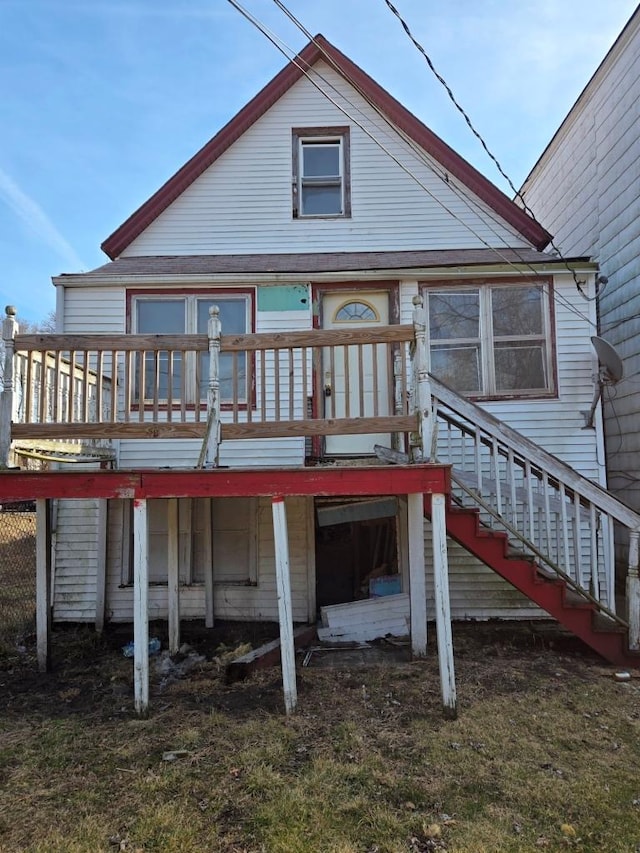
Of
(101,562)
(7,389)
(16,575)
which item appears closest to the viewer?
(7,389)

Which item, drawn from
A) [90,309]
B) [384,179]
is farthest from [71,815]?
[384,179]

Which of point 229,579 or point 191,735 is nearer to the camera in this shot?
point 191,735

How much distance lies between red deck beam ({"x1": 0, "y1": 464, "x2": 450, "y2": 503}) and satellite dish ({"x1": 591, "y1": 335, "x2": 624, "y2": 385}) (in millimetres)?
3206

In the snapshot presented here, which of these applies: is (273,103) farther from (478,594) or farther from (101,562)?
(478,594)

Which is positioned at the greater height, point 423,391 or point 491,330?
point 491,330

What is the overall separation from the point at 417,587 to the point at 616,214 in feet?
19.5

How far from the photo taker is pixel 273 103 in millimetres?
7902

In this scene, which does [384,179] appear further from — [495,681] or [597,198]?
[495,681]

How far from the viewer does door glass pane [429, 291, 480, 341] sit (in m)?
7.00

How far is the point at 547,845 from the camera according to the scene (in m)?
2.73

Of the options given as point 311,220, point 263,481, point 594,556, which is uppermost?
point 311,220

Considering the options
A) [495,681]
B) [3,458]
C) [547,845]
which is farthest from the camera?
[495,681]

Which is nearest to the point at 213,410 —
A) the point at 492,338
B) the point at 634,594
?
the point at 492,338

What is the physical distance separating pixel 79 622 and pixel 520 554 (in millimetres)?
5293
